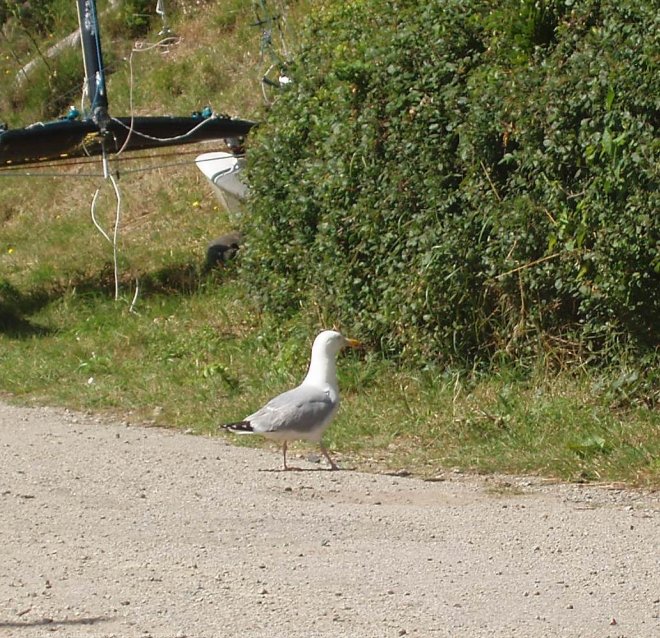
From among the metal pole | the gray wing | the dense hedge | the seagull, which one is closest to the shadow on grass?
the metal pole

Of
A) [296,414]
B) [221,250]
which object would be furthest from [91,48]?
[296,414]

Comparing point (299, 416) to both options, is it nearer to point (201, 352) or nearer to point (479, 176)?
point (479, 176)

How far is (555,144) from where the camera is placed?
9383mm

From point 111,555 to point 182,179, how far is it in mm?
12468

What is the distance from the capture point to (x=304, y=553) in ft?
20.6

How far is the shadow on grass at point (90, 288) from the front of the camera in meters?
14.4

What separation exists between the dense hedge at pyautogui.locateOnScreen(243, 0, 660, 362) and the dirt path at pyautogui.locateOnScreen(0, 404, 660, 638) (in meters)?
2.04

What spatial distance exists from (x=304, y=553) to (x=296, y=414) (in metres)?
1.98

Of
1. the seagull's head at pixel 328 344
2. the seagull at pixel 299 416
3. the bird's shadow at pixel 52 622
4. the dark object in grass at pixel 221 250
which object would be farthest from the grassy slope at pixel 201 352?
the bird's shadow at pixel 52 622

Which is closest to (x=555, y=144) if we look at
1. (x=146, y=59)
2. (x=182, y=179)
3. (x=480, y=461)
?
(x=480, y=461)

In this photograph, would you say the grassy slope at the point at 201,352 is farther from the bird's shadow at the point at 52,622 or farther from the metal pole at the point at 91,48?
the bird's shadow at the point at 52,622

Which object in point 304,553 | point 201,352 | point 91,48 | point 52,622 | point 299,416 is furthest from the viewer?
point 91,48

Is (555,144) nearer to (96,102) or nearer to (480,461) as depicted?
(480,461)

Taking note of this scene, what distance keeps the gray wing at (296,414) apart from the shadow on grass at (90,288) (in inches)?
243
